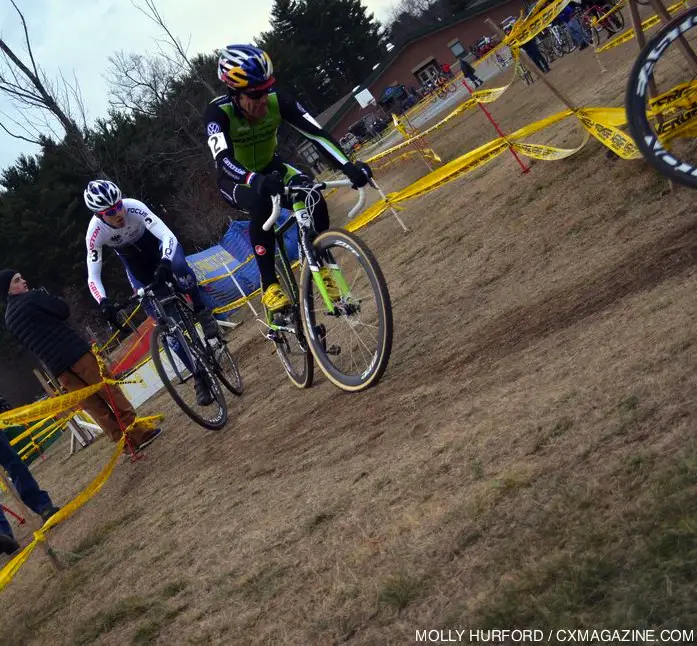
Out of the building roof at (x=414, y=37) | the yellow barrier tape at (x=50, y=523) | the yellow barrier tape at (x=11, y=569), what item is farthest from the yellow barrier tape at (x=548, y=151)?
the building roof at (x=414, y=37)

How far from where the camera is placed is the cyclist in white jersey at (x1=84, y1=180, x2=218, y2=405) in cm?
806

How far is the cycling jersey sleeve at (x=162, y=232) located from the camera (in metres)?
8.05

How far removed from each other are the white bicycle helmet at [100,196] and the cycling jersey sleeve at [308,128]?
7.41 ft

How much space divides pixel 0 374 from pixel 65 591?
59.1 m

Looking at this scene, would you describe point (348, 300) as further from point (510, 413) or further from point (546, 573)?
point (546, 573)

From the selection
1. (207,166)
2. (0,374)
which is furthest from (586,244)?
(0,374)

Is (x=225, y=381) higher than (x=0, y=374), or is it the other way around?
(x=0, y=374)

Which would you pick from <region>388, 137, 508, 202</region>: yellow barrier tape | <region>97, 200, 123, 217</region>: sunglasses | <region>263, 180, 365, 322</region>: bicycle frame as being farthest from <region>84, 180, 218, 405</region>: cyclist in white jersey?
<region>388, 137, 508, 202</region>: yellow barrier tape

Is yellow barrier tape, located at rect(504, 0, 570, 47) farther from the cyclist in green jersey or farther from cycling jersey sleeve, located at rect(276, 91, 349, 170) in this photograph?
the cyclist in green jersey

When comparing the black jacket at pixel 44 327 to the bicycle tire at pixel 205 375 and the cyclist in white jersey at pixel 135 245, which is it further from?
the bicycle tire at pixel 205 375

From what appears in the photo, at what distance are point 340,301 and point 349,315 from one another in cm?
14

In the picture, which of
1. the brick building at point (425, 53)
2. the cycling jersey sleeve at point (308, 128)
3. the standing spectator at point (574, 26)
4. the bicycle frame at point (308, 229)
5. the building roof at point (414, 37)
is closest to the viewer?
the bicycle frame at point (308, 229)

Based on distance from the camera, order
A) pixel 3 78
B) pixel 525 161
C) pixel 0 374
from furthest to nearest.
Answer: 1. pixel 0 374
2. pixel 3 78
3. pixel 525 161

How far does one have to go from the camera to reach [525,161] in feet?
41.6
